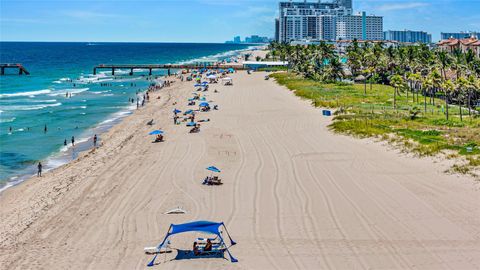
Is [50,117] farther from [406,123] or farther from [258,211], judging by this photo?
[258,211]

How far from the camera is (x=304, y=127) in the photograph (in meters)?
39.7

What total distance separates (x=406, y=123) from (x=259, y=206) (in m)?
21.6

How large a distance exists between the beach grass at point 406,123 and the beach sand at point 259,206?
1.77 meters

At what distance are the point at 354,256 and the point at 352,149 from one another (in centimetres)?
1602

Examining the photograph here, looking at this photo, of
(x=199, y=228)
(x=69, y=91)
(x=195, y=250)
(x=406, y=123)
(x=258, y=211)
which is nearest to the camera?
(x=199, y=228)

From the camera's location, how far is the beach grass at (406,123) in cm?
2867

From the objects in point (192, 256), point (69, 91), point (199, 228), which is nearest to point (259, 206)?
point (199, 228)

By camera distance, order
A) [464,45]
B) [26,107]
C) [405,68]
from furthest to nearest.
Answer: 1. [464,45]
2. [405,68]
3. [26,107]

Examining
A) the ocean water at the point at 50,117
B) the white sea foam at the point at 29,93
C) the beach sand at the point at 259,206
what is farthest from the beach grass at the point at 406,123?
the white sea foam at the point at 29,93

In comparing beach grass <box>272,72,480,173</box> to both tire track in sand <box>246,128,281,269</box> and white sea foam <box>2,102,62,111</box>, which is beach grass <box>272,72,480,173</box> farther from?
white sea foam <box>2,102,62,111</box>

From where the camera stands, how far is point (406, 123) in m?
38.1

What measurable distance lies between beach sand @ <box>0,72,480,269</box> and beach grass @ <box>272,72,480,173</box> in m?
1.77

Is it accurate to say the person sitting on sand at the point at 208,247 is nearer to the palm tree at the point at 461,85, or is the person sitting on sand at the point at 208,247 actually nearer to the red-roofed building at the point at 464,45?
the palm tree at the point at 461,85

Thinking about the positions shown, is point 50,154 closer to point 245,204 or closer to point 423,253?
point 245,204
